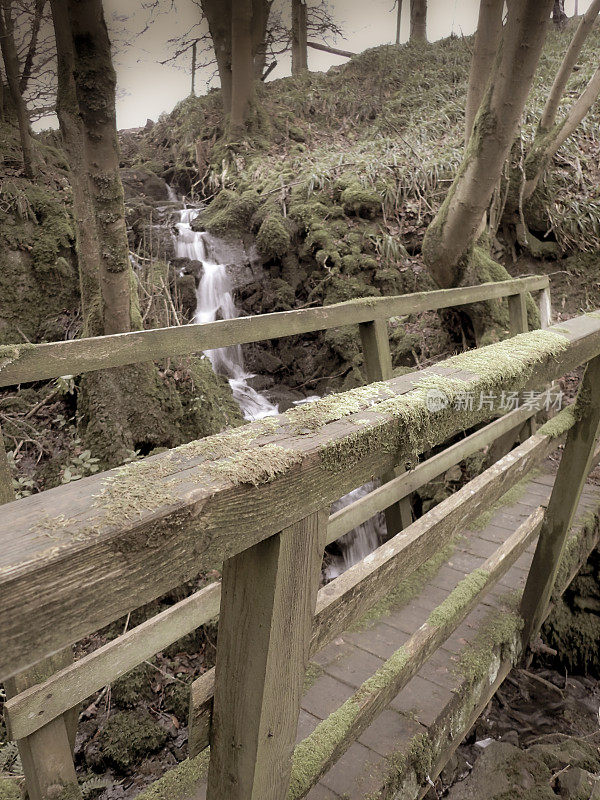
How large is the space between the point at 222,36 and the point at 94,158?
33.8 feet

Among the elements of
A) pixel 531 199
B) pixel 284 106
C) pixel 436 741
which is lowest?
pixel 436 741

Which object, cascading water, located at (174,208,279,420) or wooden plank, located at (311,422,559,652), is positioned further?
cascading water, located at (174,208,279,420)

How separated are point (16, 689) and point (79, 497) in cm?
189

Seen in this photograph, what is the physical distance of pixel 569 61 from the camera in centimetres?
630

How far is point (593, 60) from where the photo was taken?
1098cm

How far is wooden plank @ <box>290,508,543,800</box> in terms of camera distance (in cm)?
141

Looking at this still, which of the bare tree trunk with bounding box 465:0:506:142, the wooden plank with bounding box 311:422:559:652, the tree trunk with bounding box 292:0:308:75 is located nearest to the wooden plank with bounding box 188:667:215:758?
the wooden plank with bounding box 311:422:559:652

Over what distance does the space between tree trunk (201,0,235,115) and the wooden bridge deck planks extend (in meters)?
11.6

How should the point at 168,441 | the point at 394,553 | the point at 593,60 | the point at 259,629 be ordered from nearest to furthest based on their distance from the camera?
the point at 259,629
the point at 394,553
the point at 168,441
the point at 593,60

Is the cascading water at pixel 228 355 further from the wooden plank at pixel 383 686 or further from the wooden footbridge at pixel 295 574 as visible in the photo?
the wooden plank at pixel 383 686

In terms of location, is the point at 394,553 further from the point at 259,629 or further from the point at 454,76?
the point at 454,76

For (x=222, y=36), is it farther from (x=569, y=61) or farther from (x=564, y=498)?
(x=564, y=498)

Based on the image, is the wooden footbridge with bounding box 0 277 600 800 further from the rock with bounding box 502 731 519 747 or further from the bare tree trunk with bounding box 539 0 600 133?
the bare tree trunk with bounding box 539 0 600 133

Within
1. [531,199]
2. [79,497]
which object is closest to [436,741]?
[79,497]
